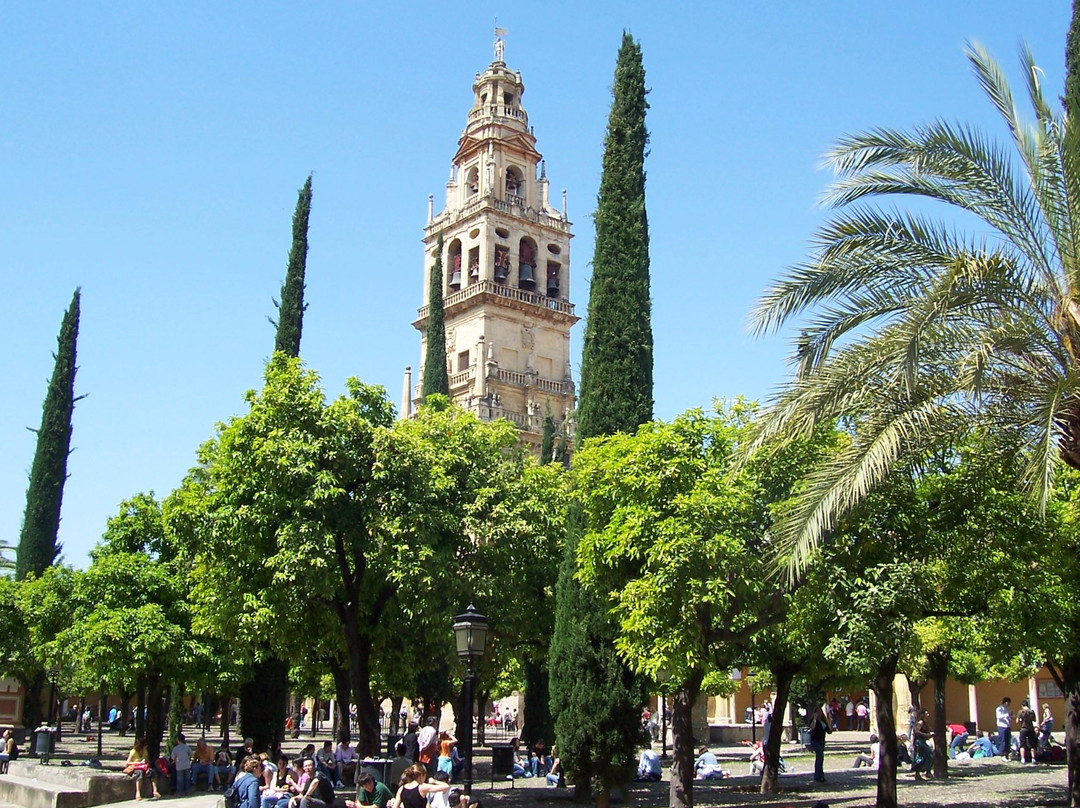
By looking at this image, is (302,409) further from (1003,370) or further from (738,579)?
(1003,370)

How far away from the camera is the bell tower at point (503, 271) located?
55.1m

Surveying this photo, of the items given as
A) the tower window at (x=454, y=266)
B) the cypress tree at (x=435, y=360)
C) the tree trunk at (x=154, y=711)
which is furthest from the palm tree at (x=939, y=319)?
the tower window at (x=454, y=266)

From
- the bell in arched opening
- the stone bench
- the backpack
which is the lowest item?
the stone bench

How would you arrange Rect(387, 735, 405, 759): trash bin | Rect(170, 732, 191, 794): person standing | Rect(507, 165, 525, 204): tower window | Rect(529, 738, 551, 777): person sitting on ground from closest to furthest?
Rect(170, 732, 191, 794): person standing, Rect(529, 738, 551, 777): person sitting on ground, Rect(387, 735, 405, 759): trash bin, Rect(507, 165, 525, 204): tower window

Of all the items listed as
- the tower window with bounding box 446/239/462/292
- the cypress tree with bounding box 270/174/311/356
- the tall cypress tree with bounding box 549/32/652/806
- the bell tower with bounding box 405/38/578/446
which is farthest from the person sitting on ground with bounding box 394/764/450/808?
the tower window with bounding box 446/239/462/292

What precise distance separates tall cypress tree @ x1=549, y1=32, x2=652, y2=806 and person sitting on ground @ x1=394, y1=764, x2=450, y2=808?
5.74m

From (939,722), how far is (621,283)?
1249 cm

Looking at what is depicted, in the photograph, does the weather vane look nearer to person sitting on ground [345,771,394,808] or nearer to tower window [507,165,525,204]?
tower window [507,165,525,204]

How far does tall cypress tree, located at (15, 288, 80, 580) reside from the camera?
41.4m

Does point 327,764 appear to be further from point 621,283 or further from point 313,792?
point 621,283

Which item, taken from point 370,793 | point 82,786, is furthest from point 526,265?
point 370,793

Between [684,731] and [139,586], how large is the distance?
14.5m

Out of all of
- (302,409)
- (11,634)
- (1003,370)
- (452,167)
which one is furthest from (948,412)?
(452,167)

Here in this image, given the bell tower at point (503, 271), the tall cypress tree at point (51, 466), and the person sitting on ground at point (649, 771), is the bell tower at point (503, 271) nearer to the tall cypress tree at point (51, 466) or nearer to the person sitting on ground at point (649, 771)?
the tall cypress tree at point (51, 466)
